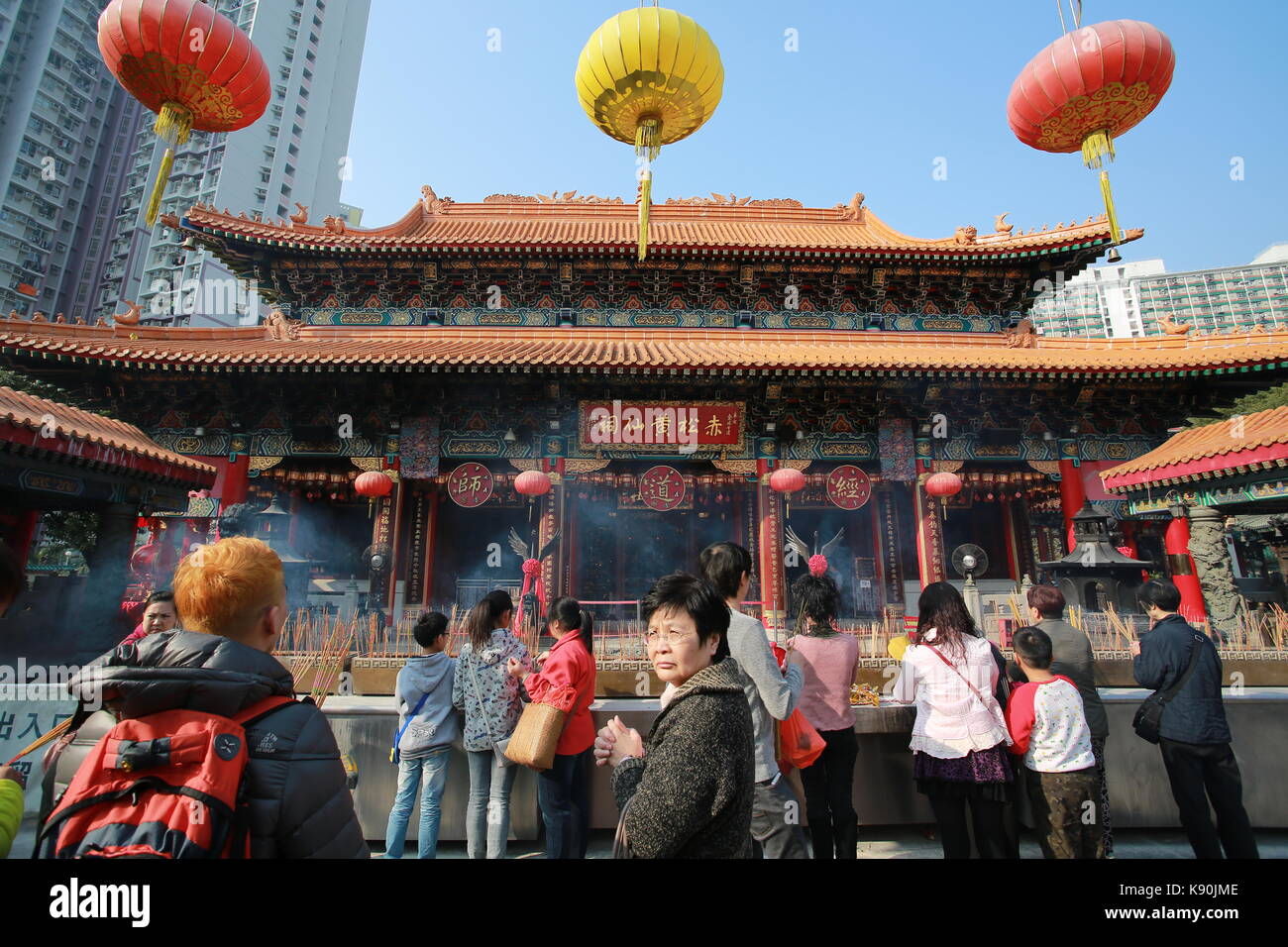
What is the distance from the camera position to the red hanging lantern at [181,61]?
509 centimetres

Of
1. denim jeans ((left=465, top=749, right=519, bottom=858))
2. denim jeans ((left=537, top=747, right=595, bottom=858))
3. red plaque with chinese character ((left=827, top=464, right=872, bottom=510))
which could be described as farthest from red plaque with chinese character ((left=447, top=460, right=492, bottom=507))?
denim jeans ((left=537, top=747, right=595, bottom=858))

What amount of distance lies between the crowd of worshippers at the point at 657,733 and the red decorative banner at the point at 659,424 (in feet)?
19.4

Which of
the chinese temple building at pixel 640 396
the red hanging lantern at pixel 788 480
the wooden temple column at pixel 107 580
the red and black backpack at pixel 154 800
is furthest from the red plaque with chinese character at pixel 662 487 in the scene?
the red and black backpack at pixel 154 800

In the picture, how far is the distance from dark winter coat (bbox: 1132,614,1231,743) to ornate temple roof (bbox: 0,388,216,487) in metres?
8.66

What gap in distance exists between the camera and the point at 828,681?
3.04 meters

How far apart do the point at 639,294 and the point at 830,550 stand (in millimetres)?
5917

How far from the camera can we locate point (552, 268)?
416 inches

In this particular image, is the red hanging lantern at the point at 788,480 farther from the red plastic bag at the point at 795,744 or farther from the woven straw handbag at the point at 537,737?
the woven straw handbag at the point at 537,737

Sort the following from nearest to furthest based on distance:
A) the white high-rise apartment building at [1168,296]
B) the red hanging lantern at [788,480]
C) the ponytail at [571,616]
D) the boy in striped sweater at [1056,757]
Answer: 1. the boy in striped sweater at [1056,757]
2. the ponytail at [571,616]
3. the red hanging lantern at [788,480]
4. the white high-rise apartment building at [1168,296]

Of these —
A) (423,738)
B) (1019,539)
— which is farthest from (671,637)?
(1019,539)

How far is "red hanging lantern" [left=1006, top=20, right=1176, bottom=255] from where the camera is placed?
16.4 feet

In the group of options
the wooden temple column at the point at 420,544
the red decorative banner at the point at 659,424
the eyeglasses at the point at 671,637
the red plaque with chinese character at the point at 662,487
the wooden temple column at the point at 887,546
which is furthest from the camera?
the wooden temple column at the point at 887,546

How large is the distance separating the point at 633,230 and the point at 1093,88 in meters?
8.33

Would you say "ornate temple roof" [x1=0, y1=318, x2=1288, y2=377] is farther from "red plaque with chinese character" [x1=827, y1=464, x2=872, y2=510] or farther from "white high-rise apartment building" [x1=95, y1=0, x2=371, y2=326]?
"white high-rise apartment building" [x1=95, y1=0, x2=371, y2=326]
